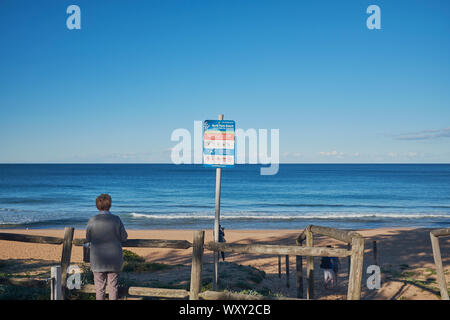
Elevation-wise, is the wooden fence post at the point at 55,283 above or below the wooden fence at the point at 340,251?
A: below

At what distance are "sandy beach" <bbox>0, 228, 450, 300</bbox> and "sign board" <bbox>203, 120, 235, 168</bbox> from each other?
4420 millimetres

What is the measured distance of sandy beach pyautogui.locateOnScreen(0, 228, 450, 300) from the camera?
846 centimetres

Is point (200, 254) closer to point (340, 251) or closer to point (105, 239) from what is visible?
point (105, 239)

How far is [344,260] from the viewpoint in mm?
12391

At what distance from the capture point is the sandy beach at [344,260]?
333 inches

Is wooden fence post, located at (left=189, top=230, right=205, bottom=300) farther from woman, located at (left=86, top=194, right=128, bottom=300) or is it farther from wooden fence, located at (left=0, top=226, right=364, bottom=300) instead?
woman, located at (left=86, top=194, right=128, bottom=300)

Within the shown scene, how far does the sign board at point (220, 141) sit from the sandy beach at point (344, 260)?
14.5 feet

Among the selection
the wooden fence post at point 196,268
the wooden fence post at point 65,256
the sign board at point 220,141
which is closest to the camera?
the wooden fence post at point 196,268

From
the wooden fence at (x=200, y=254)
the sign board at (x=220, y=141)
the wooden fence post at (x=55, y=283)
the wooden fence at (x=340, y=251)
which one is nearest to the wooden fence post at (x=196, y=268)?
the wooden fence at (x=200, y=254)

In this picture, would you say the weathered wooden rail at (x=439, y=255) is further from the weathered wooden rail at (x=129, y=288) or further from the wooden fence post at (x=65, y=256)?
the wooden fence post at (x=65, y=256)

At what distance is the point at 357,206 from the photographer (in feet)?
124

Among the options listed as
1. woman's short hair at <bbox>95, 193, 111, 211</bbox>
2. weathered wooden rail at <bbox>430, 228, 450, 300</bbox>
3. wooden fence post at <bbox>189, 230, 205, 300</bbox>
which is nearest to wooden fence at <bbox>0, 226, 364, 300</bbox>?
wooden fence post at <bbox>189, 230, 205, 300</bbox>

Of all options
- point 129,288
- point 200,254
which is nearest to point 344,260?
point 200,254

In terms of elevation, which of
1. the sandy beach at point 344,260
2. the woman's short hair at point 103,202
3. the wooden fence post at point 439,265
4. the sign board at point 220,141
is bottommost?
the sandy beach at point 344,260
